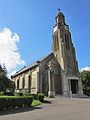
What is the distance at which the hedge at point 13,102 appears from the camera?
16.3 m

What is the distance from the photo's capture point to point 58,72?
162ft

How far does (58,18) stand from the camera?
193 ft

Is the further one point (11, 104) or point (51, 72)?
point (51, 72)

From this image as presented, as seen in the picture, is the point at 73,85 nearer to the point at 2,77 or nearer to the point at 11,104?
the point at 2,77

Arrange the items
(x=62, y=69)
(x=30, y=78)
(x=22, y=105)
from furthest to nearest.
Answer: (x=30, y=78) < (x=62, y=69) < (x=22, y=105)

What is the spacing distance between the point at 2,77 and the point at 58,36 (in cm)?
2430

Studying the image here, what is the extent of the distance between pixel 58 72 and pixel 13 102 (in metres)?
32.7

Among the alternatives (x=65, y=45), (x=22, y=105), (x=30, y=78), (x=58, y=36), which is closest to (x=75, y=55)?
(x=65, y=45)

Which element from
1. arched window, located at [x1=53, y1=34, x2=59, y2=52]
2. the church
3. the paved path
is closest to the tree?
the church

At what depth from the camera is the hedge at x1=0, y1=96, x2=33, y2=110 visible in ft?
53.4

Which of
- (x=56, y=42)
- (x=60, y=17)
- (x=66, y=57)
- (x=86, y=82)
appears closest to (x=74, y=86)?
(x=66, y=57)

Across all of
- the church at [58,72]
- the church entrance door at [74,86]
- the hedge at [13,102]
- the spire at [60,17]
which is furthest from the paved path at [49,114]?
the spire at [60,17]

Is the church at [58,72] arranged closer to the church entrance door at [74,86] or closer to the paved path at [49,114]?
the church entrance door at [74,86]

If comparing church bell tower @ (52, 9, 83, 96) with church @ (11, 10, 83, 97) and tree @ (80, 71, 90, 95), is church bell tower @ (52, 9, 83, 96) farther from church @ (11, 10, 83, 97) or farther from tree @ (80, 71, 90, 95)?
tree @ (80, 71, 90, 95)
